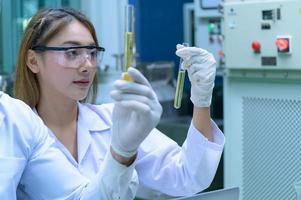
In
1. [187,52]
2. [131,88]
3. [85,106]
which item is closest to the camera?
[131,88]

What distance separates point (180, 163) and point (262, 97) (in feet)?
2.62

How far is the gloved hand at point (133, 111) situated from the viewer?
990 mm

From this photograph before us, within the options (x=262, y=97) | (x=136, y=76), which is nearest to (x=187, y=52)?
(x=136, y=76)

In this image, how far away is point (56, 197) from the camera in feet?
4.11

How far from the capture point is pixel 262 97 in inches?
86.5

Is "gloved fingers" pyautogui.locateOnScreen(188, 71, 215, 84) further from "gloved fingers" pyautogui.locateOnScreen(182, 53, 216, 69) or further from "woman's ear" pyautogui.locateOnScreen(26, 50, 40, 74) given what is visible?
"woman's ear" pyautogui.locateOnScreen(26, 50, 40, 74)

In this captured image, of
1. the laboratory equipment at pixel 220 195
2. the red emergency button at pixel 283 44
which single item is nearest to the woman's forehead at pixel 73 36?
the laboratory equipment at pixel 220 195

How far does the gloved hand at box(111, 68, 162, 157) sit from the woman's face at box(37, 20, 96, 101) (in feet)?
1.22

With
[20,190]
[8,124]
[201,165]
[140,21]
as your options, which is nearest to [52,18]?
[8,124]

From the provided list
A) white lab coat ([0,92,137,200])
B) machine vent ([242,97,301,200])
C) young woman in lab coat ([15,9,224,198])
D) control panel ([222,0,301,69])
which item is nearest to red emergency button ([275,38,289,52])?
control panel ([222,0,301,69])

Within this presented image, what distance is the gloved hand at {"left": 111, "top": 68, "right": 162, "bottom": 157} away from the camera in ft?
3.25

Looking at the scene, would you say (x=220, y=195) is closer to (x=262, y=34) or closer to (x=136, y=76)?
(x=136, y=76)

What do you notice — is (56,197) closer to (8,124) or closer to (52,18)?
(8,124)

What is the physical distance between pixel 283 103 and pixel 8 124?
128 cm
